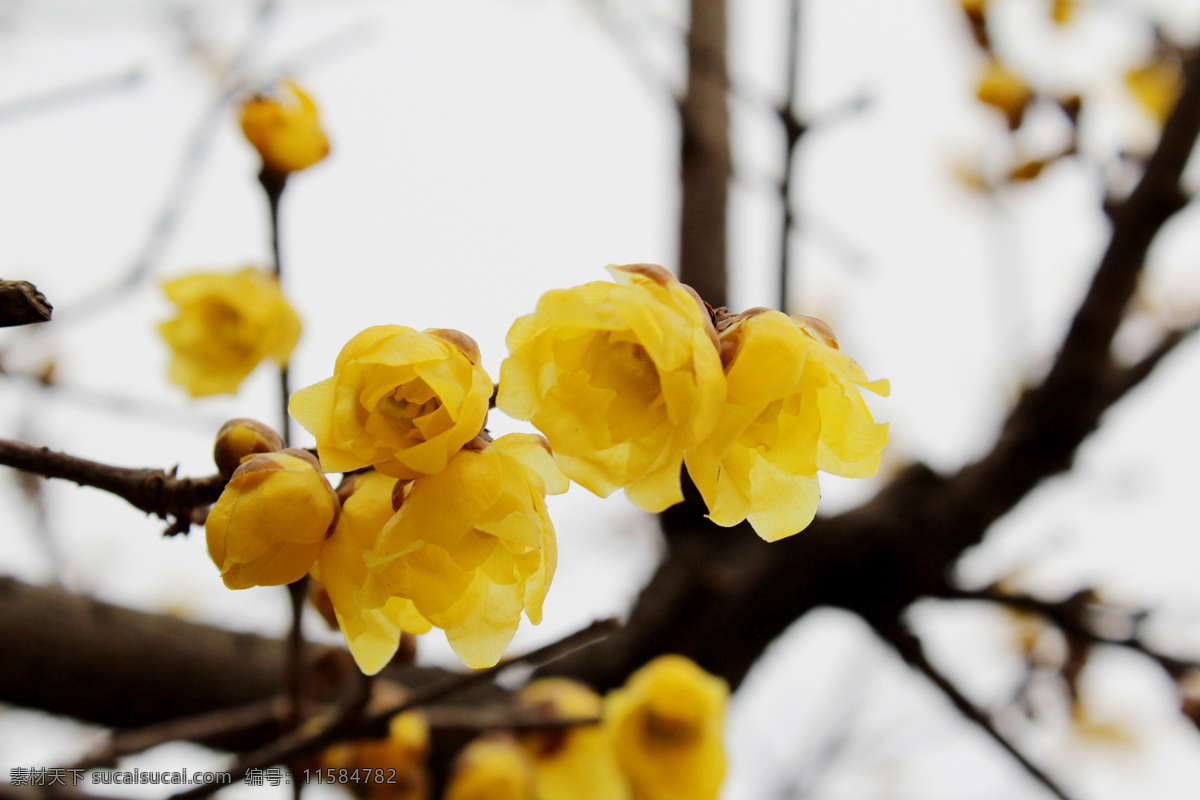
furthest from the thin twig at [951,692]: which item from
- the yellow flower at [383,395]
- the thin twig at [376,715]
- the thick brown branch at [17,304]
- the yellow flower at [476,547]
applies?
the thick brown branch at [17,304]

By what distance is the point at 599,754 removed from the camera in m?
1.30

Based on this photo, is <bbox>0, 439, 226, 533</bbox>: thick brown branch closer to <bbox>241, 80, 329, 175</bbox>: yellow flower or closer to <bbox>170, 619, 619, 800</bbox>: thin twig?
<bbox>170, 619, 619, 800</bbox>: thin twig

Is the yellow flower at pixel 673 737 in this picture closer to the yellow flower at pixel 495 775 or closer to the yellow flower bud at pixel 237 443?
the yellow flower at pixel 495 775

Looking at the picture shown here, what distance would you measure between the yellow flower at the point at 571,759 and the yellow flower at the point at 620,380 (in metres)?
0.90

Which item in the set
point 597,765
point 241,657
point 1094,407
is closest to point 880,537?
point 1094,407

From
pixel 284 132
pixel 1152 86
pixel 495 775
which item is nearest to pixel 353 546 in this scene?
pixel 284 132

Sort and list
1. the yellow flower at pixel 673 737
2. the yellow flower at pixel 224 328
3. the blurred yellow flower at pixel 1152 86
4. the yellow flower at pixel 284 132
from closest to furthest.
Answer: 1. the yellow flower at pixel 284 132
2. the yellow flower at pixel 673 737
3. the yellow flower at pixel 224 328
4. the blurred yellow flower at pixel 1152 86

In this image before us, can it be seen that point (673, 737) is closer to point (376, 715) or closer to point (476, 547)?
point (376, 715)

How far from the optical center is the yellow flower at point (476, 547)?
0.49 meters

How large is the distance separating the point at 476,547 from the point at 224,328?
3.33 ft

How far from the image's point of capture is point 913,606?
187 centimetres

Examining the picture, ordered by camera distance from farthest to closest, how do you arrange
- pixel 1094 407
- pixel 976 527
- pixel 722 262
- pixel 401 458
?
pixel 722 262 < pixel 976 527 < pixel 1094 407 < pixel 401 458

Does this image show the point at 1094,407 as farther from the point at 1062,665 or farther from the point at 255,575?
the point at 255,575

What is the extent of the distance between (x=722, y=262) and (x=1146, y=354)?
3.15 feet
